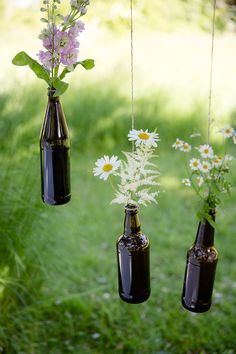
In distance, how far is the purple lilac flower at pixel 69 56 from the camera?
1.28 m

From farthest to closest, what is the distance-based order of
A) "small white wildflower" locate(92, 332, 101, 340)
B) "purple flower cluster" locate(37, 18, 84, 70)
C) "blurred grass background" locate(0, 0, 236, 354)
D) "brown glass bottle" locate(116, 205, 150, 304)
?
"small white wildflower" locate(92, 332, 101, 340), "blurred grass background" locate(0, 0, 236, 354), "brown glass bottle" locate(116, 205, 150, 304), "purple flower cluster" locate(37, 18, 84, 70)

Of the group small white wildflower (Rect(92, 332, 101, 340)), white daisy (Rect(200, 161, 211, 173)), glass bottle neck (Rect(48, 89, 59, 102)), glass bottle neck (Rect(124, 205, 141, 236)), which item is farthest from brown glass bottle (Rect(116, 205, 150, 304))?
small white wildflower (Rect(92, 332, 101, 340))

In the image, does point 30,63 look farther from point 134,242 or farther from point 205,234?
point 205,234

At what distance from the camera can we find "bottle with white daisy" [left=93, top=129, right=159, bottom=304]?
1312mm

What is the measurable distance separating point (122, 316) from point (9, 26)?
5.25m

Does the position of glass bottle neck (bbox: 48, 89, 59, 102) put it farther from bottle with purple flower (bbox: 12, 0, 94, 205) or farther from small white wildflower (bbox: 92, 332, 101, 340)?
small white wildflower (bbox: 92, 332, 101, 340)

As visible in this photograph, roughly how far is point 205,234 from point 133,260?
0.76 ft

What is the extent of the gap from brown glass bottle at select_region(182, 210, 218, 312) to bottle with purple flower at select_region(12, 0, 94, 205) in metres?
0.42

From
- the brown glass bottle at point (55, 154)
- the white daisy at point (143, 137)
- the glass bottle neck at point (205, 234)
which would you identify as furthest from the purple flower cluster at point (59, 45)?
the glass bottle neck at point (205, 234)

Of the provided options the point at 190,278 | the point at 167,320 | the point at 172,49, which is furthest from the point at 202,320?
the point at 172,49

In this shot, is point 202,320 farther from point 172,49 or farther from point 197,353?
point 172,49

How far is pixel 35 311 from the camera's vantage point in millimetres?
2633

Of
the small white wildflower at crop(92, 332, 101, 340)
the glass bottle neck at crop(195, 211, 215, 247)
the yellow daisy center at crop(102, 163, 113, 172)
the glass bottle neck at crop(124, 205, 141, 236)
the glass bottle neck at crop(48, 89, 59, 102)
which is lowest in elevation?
the small white wildflower at crop(92, 332, 101, 340)

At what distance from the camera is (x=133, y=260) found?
4.54ft
